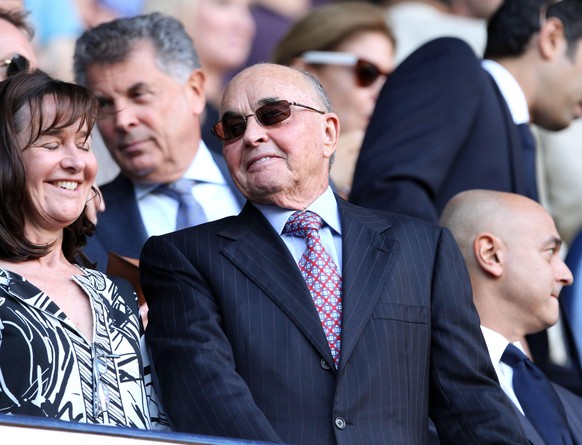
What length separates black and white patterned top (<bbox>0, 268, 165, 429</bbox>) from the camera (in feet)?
10.5

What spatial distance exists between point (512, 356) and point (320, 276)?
1022mm

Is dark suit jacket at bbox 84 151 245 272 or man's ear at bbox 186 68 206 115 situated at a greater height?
man's ear at bbox 186 68 206 115

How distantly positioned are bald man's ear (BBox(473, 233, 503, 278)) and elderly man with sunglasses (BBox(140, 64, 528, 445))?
0.73 meters

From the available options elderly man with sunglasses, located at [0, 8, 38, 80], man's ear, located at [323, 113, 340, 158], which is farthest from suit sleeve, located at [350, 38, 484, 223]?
elderly man with sunglasses, located at [0, 8, 38, 80]

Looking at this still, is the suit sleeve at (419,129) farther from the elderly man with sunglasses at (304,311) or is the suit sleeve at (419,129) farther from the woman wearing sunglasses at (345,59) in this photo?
the woman wearing sunglasses at (345,59)

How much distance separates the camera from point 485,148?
492 cm

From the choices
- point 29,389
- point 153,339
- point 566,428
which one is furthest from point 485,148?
point 29,389

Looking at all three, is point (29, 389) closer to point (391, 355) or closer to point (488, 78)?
point (391, 355)

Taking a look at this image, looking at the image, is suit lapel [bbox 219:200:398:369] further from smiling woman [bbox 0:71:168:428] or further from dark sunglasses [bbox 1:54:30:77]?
dark sunglasses [bbox 1:54:30:77]

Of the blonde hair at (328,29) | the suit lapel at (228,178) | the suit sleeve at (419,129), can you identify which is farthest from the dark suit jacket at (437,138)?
the blonde hair at (328,29)

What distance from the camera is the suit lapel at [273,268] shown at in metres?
3.42

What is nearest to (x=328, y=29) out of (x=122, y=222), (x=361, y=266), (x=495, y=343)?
(x=122, y=222)

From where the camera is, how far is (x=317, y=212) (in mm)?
3689

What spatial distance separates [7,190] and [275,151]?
730 mm
